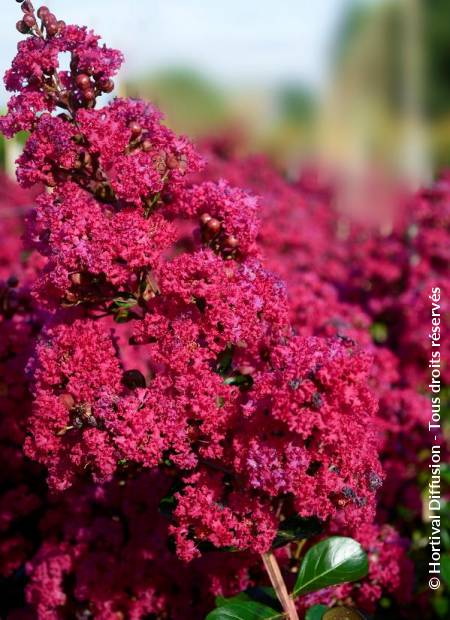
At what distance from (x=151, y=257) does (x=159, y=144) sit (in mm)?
232

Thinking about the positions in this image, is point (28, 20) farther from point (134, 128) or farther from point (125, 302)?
point (125, 302)

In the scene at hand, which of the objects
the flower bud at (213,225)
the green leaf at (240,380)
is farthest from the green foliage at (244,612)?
the flower bud at (213,225)

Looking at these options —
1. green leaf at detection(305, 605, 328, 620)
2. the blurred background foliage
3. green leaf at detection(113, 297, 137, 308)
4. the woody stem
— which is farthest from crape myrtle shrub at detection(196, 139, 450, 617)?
the blurred background foliage

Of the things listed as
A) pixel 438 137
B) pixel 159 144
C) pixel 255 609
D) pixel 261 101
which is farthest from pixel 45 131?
pixel 438 137

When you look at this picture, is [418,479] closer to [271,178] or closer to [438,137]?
[271,178]

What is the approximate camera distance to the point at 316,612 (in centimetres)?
151

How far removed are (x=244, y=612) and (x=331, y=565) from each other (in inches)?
7.2

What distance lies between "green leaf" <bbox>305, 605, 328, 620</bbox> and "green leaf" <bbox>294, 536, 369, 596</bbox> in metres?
0.07

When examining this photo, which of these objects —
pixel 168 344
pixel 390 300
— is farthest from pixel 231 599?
pixel 390 300

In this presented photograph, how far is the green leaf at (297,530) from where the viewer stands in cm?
139

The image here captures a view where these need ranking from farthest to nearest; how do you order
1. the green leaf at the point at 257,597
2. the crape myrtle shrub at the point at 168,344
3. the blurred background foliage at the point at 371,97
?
the blurred background foliage at the point at 371,97, the green leaf at the point at 257,597, the crape myrtle shrub at the point at 168,344

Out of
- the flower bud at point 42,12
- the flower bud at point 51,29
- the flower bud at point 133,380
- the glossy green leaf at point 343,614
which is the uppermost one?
the flower bud at point 42,12

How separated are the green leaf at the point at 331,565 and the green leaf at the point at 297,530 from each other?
108mm

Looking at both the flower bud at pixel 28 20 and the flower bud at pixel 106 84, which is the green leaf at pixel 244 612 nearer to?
the flower bud at pixel 106 84
